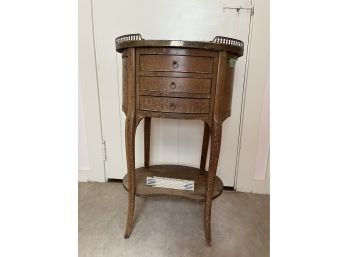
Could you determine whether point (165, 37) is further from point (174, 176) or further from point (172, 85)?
point (174, 176)

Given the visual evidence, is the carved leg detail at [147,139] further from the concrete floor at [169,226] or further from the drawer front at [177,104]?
the drawer front at [177,104]

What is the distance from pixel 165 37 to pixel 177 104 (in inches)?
24.5

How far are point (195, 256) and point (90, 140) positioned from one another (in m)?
0.93

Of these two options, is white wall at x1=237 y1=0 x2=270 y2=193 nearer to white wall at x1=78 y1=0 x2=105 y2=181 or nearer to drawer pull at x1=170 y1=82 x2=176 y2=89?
drawer pull at x1=170 y1=82 x2=176 y2=89

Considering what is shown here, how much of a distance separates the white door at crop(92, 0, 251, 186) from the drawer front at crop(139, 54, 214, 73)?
0.52 metres

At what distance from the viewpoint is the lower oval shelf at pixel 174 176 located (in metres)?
1.06

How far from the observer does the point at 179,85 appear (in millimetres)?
851

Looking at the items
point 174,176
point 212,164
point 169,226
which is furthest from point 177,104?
point 169,226

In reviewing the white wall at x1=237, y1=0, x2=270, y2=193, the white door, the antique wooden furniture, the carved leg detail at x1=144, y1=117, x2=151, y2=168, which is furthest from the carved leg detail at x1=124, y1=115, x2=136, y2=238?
the white wall at x1=237, y1=0, x2=270, y2=193

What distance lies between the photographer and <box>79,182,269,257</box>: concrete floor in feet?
3.28

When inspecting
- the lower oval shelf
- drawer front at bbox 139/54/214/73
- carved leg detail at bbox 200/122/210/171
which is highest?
drawer front at bbox 139/54/214/73
